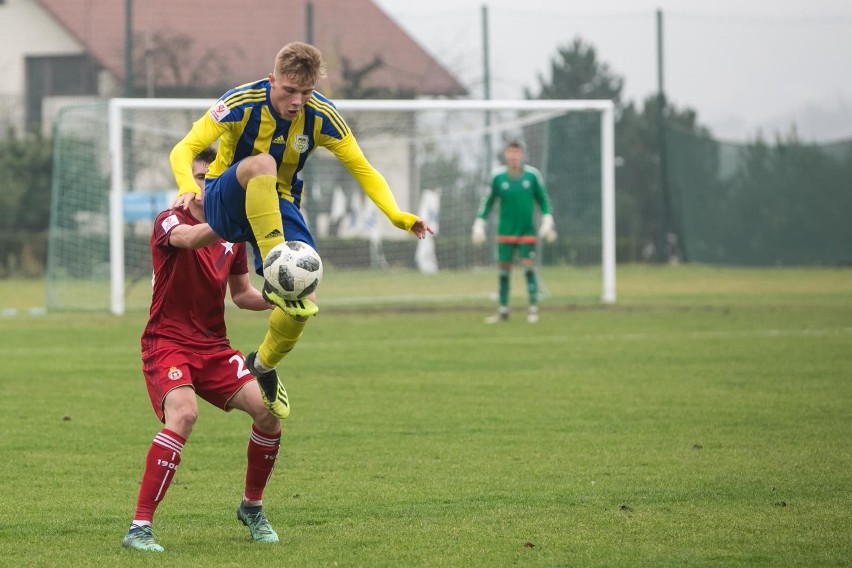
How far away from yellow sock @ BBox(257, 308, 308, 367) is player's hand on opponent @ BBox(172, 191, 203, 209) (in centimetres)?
66

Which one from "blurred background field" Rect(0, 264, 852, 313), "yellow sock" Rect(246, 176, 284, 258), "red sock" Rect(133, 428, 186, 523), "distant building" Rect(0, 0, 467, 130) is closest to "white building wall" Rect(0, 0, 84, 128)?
"distant building" Rect(0, 0, 467, 130)

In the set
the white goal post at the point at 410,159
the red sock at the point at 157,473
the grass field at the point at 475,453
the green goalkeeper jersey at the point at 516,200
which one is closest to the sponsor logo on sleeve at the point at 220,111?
the red sock at the point at 157,473

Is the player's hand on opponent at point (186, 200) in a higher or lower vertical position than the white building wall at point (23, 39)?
lower

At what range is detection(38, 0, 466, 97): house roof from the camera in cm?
3006

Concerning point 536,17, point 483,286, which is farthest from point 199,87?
point 483,286

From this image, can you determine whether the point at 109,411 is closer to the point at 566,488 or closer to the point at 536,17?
the point at 566,488

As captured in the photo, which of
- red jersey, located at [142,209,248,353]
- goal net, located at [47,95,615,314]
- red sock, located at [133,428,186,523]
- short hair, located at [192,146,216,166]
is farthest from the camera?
goal net, located at [47,95,615,314]

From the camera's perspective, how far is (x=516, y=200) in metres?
19.1

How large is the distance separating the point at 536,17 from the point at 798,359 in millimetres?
19304

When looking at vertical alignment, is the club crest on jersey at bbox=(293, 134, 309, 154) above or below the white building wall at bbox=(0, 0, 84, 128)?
below

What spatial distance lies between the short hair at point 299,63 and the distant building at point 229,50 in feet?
76.3

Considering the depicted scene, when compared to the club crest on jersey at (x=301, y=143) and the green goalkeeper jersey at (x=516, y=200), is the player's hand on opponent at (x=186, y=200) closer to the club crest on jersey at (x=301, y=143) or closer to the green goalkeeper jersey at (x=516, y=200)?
the club crest on jersey at (x=301, y=143)

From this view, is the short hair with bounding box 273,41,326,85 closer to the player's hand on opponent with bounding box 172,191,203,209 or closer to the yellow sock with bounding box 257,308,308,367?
the player's hand on opponent with bounding box 172,191,203,209

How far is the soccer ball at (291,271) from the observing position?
5.87m
